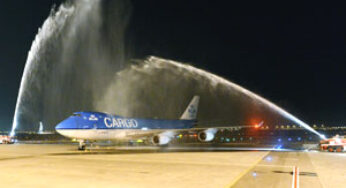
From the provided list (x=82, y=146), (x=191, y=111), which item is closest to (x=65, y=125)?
(x=82, y=146)

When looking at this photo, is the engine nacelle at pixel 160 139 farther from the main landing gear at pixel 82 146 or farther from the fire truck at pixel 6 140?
the fire truck at pixel 6 140

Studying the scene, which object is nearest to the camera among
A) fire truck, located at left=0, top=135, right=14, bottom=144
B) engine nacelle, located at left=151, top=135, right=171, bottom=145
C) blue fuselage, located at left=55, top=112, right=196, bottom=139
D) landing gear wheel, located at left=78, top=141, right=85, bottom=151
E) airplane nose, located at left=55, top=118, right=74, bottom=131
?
airplane nose, located at left=55, top=118, right=74, bottom=131

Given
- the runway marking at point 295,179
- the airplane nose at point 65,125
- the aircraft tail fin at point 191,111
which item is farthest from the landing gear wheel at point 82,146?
the runway marking at point 295,179

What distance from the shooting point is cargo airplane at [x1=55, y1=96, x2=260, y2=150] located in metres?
31.2

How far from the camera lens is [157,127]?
138 ft

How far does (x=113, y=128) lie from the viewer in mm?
34219

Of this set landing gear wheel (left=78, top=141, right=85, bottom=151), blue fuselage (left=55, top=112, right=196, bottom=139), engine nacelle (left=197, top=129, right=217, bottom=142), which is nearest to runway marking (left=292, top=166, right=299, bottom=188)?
blue fuselage (left=55, top=112, right=196, bottom=139)

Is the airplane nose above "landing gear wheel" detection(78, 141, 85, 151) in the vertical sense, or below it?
above

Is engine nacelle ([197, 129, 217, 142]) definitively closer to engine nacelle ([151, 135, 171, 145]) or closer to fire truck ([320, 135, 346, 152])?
engine nacelle ([151, 135, 171, 145])

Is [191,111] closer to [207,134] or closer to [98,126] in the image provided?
[207,134]

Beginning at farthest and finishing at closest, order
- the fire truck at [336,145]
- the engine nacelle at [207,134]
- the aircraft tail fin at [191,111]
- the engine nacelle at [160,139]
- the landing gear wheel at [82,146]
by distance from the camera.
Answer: the aircraft tail fin at [191,111]
the engine nacelle at [207,134]
the engine nacelle at [160,139]
the landing gear wheel at [82,146]
the fire truck at [336,145]

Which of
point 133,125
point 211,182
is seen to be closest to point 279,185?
point 211,182

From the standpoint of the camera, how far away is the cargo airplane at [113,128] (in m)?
31.2

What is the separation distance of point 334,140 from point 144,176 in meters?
26.0
